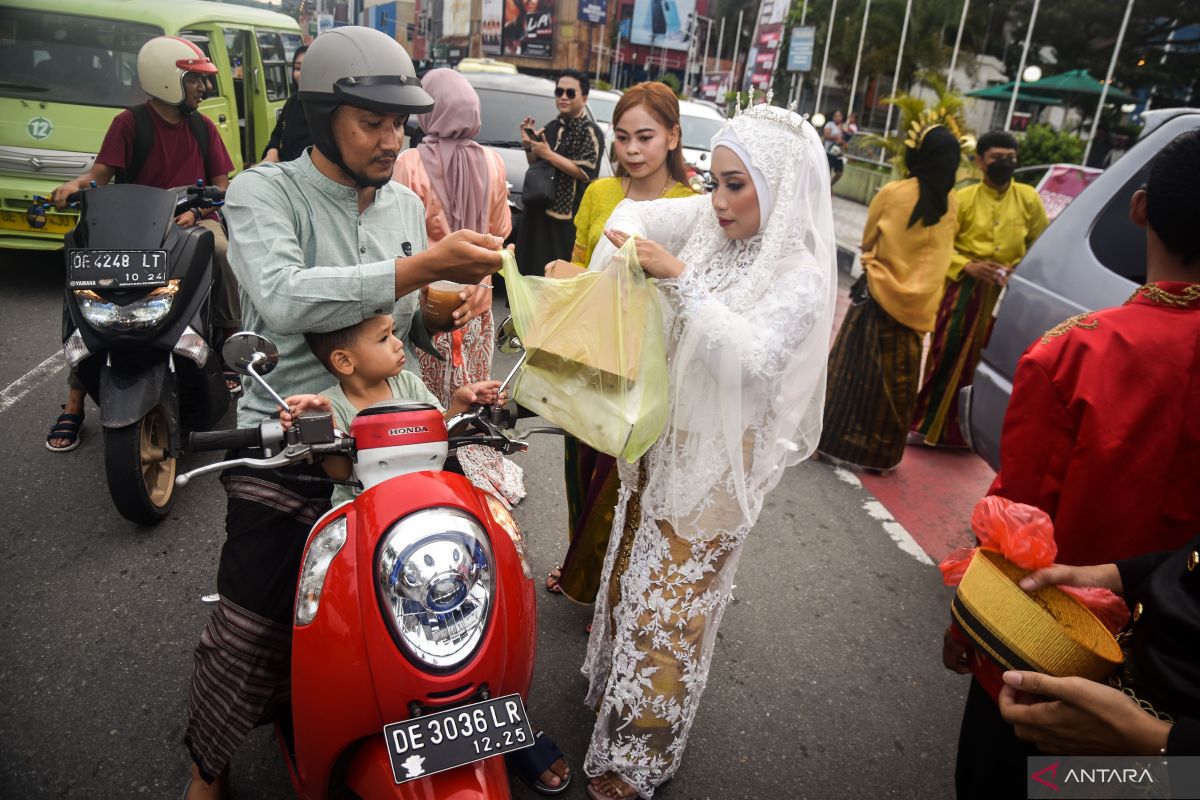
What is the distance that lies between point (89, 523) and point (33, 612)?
0.63 meters

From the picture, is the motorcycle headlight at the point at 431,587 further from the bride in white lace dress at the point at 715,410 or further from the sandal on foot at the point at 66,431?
the sandal on foot at the point at 66,431

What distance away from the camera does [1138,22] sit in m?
23.0

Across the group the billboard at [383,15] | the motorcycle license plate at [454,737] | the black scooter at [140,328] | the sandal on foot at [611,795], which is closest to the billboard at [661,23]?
the billboard at [383,15]

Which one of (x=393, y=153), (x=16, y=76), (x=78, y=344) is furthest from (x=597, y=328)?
(x=16, y=76)

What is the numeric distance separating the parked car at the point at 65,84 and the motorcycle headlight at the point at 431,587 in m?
5.71

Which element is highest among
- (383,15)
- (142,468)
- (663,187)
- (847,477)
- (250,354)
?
(383,15)

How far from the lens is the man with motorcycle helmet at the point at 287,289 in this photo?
1767mm

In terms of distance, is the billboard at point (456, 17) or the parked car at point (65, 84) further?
the billboard at point (456, 17)

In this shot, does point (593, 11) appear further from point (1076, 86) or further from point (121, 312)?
point (121, 312)

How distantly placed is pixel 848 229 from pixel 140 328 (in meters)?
12.9

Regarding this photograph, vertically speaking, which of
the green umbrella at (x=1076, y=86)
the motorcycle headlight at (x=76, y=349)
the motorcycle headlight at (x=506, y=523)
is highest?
the green umbrella at (x=1076, y=86)

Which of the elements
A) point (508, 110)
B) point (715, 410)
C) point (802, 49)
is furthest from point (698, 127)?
point (802, 49)

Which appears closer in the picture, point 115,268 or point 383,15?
point 115,268

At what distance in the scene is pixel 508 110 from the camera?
7914 millimetres
